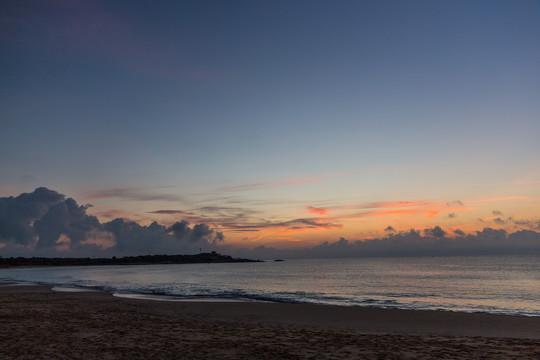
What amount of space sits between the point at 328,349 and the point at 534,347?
7855mm

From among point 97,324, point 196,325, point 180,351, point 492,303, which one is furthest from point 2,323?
point 492,303

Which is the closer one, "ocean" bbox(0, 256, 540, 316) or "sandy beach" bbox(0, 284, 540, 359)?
"sandy beach" bbox(0, 284, 540, 359)

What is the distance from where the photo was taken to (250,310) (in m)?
26.0

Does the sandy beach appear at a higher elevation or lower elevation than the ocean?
higher

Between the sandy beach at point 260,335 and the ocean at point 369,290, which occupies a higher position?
the sandy beach at point 260,335

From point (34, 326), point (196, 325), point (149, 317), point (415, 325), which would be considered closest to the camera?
point (34, 326)

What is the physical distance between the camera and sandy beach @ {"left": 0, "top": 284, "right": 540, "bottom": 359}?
12.4m

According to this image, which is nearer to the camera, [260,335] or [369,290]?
[260,335]

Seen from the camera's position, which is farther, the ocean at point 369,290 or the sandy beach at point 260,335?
the ocean at point 369,290

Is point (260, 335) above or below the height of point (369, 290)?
above

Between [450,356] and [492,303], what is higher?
[450,356]

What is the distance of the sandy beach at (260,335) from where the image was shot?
12438mm

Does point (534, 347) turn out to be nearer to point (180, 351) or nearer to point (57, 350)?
point (180, 351)

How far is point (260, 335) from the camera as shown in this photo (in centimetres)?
1581
